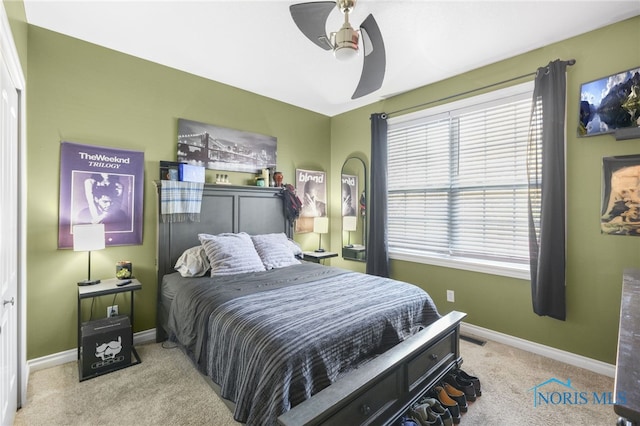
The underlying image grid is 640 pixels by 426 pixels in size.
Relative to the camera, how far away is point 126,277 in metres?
2.73

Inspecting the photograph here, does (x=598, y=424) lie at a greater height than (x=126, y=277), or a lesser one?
lesser

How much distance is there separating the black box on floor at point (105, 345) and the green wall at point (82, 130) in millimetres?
443

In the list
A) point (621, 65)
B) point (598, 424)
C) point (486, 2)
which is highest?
point (486, 2)

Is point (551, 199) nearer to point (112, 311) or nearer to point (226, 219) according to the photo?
point (226, 219)

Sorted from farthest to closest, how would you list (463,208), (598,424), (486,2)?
(463,208), (486,2), (598,424)

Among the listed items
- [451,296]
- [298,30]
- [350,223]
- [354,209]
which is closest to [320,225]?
[350,223]

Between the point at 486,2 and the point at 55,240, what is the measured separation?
13.1ft

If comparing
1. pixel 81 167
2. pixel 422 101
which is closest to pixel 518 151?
pixel 422 101

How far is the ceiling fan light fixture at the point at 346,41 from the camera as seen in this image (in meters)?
1.77

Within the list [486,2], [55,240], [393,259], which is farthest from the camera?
[393,259]

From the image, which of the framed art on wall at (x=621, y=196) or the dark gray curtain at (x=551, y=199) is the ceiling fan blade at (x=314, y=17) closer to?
the dark gray curtain at (x=551, y=199)

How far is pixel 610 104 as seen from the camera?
→ 7.79 feet

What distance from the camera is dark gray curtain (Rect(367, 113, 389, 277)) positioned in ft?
12.9

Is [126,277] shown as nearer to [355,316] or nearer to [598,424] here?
[355,316]
